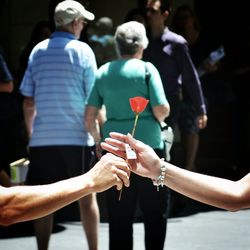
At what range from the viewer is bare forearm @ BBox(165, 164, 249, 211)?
14.6ft

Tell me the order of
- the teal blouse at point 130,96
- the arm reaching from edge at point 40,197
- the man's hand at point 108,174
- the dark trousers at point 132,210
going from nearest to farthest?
the arm reaching from edge at point 40,197 < the man's hand at point 108,174 < the teal blouse at point 130,96 < the dark trousers at point 132,210

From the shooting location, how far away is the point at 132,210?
670cm

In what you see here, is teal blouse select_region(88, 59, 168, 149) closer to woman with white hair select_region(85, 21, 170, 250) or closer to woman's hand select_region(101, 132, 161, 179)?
woman with white hair select_region(85, 21, 170, 250)

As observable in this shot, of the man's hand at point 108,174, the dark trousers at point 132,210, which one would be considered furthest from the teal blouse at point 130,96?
the man's hand at point 108,174

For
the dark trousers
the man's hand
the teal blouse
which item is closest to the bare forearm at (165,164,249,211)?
the man's hand

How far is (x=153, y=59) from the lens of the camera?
7871 mm

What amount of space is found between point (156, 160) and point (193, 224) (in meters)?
4.22

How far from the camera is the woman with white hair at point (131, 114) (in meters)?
6.47

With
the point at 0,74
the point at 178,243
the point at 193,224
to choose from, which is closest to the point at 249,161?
the point at 193,224

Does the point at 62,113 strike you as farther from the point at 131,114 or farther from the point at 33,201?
the point at 33,201

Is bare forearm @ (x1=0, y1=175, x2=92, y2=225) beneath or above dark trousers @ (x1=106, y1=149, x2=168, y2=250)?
above

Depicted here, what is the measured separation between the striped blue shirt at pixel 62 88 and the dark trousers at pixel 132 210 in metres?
0.61

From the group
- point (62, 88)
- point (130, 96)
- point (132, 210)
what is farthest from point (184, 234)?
point (130, 96)

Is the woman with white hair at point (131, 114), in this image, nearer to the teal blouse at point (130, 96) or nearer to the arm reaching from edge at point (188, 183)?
the teal blouse at point (130, 96)
